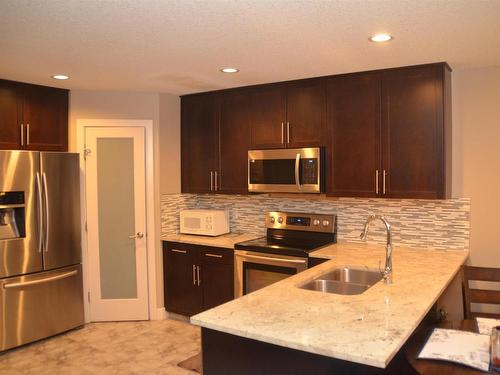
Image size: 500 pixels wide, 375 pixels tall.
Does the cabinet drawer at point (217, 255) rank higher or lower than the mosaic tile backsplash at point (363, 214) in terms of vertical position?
lower

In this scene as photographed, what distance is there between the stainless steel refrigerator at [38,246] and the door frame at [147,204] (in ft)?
0.44

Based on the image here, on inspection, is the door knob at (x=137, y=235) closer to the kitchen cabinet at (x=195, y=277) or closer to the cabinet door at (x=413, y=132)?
the kitchen cabinet at (x=195, y=277)

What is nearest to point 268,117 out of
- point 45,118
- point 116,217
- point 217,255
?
point 217,255

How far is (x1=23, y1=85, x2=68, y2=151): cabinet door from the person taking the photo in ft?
13.2

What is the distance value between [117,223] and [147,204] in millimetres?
352

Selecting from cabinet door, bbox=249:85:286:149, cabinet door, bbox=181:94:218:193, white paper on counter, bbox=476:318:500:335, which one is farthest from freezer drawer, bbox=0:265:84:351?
white paper on counter, bbox=476:318:500:335

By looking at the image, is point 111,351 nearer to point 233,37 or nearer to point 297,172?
point 297,172

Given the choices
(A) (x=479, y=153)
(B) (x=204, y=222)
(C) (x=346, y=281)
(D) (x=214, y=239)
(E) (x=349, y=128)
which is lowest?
(C) (x=346, y=281)

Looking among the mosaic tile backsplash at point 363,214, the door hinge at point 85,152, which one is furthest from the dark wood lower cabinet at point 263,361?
the door hinge at point 85,152

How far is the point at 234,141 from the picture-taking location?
428 cm

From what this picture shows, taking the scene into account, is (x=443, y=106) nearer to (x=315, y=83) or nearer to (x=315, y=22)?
(x=315, y=83)

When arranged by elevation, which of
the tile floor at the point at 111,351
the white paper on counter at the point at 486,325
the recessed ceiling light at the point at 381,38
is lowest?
the tile floor at the point at 111,351

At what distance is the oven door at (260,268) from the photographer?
11.8ft

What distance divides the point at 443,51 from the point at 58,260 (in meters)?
3.61
